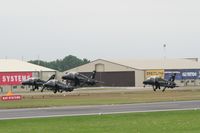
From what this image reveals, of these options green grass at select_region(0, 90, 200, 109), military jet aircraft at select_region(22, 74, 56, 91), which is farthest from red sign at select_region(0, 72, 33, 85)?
green grass at select_region(0, 90, 200, 109)

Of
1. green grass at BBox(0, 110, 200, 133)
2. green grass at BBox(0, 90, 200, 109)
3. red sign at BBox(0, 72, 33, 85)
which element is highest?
red sign at BBox(0, 72, 33, 85)

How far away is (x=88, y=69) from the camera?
134 metres

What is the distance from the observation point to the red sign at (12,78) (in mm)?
A: 112000

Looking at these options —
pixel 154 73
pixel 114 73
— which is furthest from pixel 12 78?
pixel 154 73

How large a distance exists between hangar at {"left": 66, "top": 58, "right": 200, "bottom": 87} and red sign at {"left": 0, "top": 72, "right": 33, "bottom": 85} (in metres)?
21.5

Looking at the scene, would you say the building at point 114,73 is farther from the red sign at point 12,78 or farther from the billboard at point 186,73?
the red sign at point 12,78

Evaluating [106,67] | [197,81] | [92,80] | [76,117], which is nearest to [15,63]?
[106,67]

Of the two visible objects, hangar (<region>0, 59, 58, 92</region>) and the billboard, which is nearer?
hangar (<region>0, 59, 58, 92</region>)

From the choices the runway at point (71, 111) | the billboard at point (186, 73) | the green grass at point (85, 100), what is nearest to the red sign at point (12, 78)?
the billboard at point (186, 73)

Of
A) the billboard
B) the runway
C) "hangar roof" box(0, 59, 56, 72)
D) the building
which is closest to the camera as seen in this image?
the runway

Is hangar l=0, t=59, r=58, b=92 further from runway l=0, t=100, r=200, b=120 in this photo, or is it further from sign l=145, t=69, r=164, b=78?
runway l=0, t=100, r=200, b=120

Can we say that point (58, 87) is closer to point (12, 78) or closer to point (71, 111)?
point (12, 78)

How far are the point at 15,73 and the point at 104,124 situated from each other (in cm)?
8662

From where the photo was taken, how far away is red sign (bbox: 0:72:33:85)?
11200 centimetres
